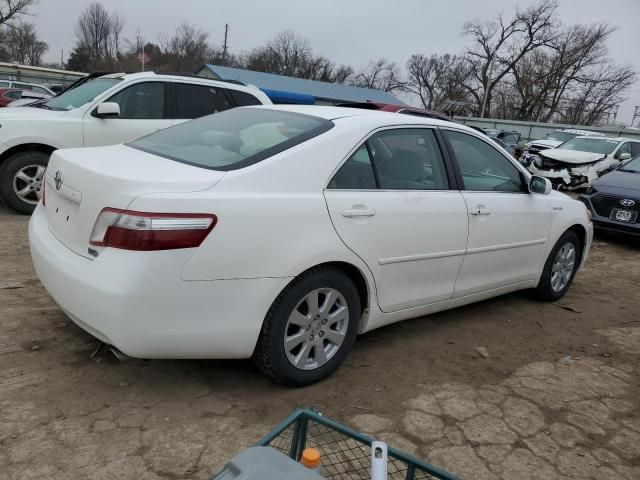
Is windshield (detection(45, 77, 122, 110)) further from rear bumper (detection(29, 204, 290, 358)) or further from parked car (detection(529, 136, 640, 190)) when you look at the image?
parked car (detection(529, 136, 640, 190))

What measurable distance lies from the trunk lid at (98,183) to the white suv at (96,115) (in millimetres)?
3335

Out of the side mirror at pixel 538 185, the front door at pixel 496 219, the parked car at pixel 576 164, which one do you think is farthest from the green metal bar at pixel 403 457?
the parked car at pixel 576 164

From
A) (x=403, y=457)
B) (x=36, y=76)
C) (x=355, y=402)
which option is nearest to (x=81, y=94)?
(x=355, y=402)

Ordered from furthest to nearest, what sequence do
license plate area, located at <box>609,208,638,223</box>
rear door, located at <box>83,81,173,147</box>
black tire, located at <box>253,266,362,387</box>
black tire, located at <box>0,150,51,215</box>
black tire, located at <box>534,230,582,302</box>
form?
1. license plate area, located at <box>609,208,638,223</box>
2. rear door, located at <box>83,81,173,147</box>
3. black tire, located at <box>0,150,51,215</box>
4. black tire, located at <box>534,230,582,302</box>
5. black tire, located at <box>253,266,362,387</box>

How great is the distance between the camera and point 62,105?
257 inches

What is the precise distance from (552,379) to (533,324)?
3.34 ft

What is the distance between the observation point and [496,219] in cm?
384

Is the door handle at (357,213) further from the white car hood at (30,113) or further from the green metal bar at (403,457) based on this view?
the white car hood at (30,113)

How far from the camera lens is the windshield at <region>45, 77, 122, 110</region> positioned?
6.46m

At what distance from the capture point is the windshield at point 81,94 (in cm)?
646

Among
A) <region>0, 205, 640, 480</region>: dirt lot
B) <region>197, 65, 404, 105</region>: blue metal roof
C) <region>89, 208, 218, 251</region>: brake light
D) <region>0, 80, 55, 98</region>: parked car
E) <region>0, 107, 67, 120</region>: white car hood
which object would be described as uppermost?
<region>197, 65, 404, 105</region>: blue metal roof

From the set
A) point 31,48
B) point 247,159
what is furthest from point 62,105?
point 31,48

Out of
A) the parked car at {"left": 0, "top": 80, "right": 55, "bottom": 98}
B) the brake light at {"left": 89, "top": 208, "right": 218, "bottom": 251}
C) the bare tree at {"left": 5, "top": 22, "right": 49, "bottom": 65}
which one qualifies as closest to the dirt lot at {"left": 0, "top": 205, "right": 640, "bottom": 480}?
the brake light at {"left": 89, "top": 208, "right": 218, "bottom": 251}

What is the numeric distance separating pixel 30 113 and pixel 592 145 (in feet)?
42.4
